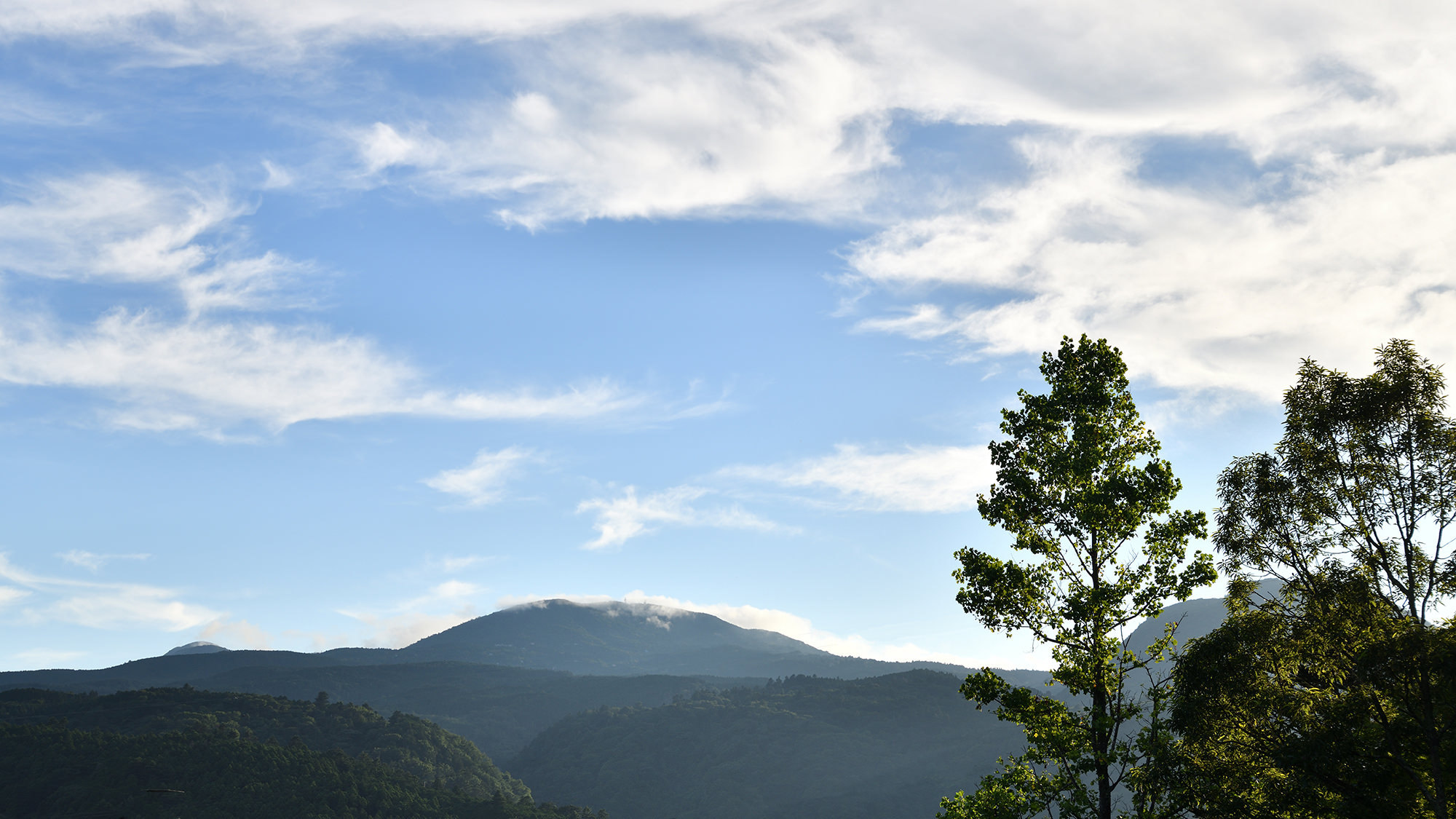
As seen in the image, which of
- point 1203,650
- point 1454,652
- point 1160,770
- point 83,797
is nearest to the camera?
point 1454,652

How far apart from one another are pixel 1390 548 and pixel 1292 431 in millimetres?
3903

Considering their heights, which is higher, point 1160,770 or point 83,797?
point 1160,770

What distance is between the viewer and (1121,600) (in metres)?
22.6

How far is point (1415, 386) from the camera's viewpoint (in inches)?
959

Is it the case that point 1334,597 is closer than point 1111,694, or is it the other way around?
point 1111,694

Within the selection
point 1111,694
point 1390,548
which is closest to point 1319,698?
point 1390,548

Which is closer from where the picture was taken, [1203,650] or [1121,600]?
Answer: [1121,600]

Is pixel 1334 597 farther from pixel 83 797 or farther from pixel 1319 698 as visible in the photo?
pixel 83 797

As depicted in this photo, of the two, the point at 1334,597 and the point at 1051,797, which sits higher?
the point at 1334,597

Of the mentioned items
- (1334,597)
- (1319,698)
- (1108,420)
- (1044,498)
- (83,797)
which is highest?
(1108,420)

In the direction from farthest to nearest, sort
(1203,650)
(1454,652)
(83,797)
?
1. (83,797)
2. (1203,650)
3. (1454,652)

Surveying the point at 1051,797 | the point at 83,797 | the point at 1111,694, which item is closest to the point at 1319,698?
the point at 1111,694

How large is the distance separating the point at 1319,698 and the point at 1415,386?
872 centimetres

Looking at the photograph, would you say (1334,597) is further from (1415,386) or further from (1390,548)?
(1415,386)
